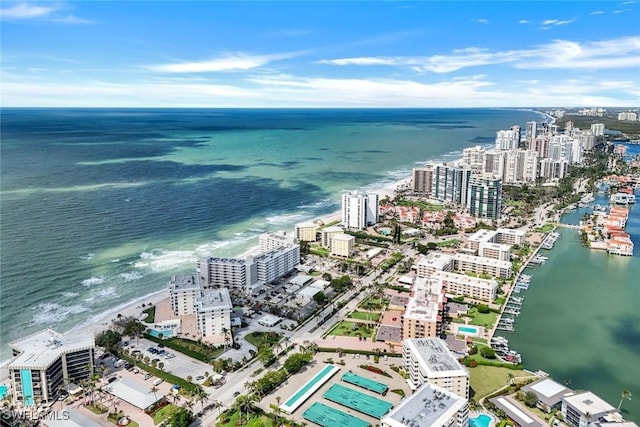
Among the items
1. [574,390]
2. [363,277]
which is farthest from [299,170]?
[574,390]

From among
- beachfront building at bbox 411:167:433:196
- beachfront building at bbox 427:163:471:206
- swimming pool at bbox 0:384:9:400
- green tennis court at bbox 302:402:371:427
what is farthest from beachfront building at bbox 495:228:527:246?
swimming pool at bbox 0:384:9:400

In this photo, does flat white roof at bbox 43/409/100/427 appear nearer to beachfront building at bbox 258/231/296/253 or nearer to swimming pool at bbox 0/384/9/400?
swimming pool at bbox 0/384/9/400

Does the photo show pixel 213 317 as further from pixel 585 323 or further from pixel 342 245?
pixel 585 323

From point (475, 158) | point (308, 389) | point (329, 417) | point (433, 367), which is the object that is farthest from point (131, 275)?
point (475, 158)

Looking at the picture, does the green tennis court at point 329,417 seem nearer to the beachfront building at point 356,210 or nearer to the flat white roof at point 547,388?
the flat white roof at point 547,388

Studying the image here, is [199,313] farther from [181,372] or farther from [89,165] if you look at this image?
[89,165]
